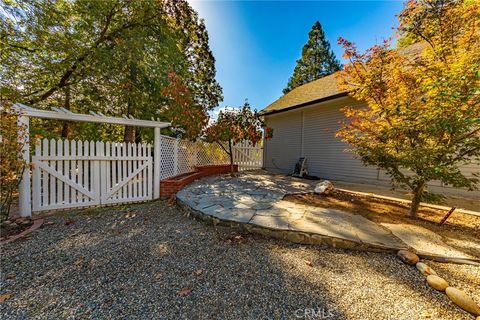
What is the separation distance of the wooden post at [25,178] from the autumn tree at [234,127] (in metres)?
4.49

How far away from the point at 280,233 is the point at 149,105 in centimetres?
713

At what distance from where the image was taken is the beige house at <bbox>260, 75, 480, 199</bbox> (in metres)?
6.12

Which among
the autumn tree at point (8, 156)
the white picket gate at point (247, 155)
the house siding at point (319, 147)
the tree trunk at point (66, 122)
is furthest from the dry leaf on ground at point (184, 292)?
the tree trunk at point (66, 122)

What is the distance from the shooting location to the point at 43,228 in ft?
9.59

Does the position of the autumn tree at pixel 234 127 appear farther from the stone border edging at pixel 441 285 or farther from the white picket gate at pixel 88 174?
the stone border edging at pixel 441 285

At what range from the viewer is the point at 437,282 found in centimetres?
166

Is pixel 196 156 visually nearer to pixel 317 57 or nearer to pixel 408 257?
pixel 408 257

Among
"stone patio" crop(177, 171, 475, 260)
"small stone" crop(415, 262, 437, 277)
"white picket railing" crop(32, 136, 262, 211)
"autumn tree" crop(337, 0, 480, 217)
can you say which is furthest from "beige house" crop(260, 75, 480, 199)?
"white picket railing" crop(32, 136, 262, 211)

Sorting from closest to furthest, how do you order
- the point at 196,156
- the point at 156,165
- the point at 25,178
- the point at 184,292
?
the point at 184,292 → the point at 25,178 → the point at 156,165 → the point at 196,156

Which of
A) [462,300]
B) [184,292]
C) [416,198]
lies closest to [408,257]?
[462,300]

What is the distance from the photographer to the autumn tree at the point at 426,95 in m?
2.41

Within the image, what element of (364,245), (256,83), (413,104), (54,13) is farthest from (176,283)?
(256,83)

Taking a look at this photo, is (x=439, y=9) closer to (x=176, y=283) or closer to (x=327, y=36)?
(x=176, y=283)

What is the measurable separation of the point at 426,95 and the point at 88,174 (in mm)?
5997
